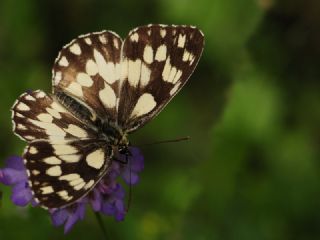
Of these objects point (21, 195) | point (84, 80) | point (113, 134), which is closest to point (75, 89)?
point (84, 80)

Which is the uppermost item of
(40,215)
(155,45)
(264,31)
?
(155,45)

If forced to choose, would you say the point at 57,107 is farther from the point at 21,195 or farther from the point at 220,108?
the point at 220,108

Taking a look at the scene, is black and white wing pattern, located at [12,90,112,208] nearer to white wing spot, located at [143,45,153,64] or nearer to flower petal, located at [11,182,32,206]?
flower petal, located at [11,182,32,206]

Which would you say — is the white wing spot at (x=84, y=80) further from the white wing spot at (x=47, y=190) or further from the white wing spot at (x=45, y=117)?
the white wing spot at (x=47, y=190)

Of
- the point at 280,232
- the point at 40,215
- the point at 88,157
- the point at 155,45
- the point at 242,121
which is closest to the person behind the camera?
the point at 88,157

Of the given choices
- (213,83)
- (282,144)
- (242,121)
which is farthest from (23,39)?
(282,144)

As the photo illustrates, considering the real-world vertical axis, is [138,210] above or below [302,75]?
below

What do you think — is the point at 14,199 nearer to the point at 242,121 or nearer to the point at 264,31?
the point at 242,121
